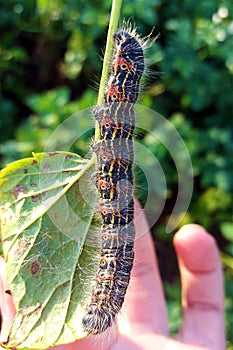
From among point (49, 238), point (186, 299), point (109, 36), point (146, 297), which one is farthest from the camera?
point (186, 299)

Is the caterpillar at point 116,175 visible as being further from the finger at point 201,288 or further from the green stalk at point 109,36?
the finger at point 201,288

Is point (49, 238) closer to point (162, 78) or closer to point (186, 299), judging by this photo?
point (186, 299)

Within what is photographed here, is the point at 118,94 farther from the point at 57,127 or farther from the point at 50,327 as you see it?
the point at 57,127

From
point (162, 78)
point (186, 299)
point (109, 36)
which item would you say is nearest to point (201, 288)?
point (186, 299)

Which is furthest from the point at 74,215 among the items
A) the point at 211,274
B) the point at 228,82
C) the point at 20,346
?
the point at 228,82

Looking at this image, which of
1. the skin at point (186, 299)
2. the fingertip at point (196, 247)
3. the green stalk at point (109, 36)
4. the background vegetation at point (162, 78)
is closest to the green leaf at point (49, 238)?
the green stalk at point (109, 36)

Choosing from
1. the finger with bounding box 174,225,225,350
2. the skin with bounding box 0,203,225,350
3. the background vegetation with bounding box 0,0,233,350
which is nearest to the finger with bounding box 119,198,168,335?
the skin with bounding box 0,203,225,350

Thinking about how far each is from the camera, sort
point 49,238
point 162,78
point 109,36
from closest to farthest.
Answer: point 109,36 → point 49,238 → point 162,78
